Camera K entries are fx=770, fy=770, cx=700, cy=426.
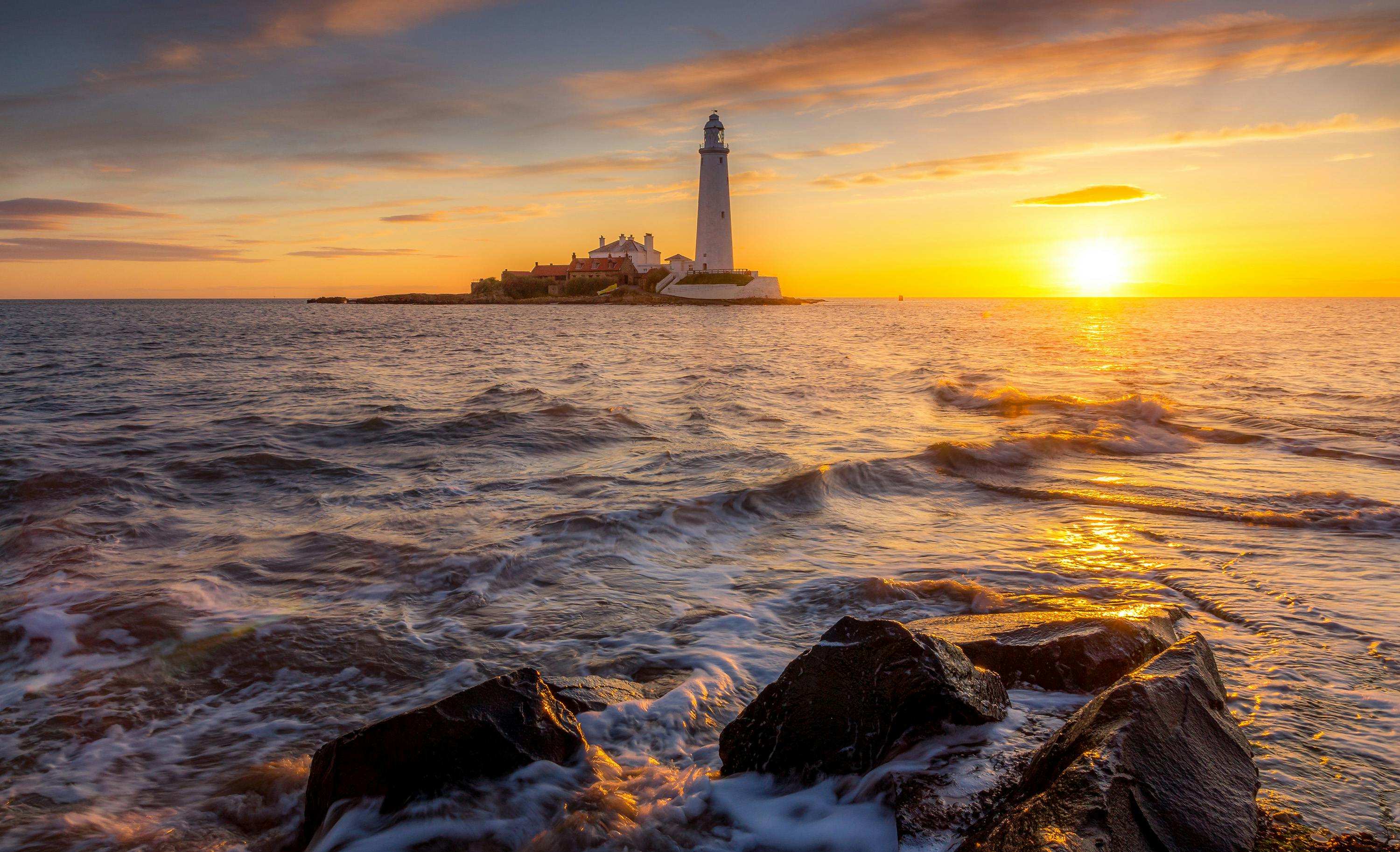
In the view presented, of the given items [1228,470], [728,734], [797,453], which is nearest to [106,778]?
[728,734]

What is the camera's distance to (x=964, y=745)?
293 cm

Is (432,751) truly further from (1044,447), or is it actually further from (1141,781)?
(1044,447)

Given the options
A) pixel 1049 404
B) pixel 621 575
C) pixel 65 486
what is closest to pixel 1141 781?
pixel 621 575

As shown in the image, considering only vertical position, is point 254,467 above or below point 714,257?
below

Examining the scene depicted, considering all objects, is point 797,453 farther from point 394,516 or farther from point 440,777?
point 440,777

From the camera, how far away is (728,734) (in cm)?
329

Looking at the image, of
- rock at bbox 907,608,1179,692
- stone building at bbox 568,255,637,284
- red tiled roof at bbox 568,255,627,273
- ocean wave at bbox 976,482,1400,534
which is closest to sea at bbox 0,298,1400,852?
ocean wave at bbox 976,482,1400,534

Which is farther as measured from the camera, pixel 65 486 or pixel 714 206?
pixel 714 206

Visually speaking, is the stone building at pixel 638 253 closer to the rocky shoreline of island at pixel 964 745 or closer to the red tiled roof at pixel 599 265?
the red tiled roof at pixel 599 265

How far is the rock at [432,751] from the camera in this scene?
2961 millimetres

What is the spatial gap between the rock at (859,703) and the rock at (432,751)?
34.3 inches

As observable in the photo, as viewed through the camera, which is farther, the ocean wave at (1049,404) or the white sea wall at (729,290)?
the white sea wall at (729,290)

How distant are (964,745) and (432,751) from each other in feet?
6.70

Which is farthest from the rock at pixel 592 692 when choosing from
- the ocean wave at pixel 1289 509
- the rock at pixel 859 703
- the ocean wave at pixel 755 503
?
the ocean wave at pixel 1289 509
